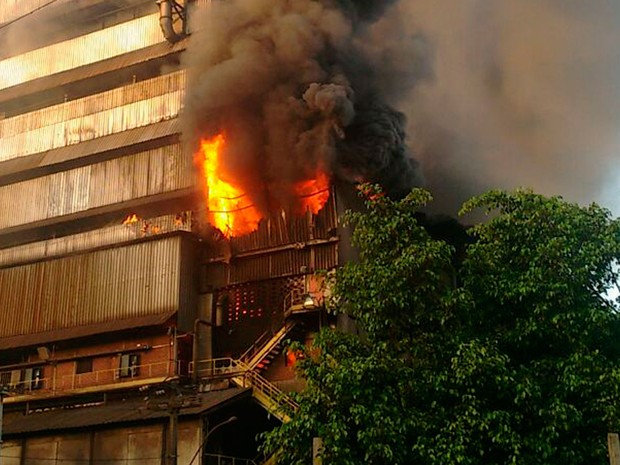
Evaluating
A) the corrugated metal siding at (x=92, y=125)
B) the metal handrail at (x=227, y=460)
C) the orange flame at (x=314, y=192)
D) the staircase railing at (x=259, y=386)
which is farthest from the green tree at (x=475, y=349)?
the corrugated metal siding at (x=92, y=125)

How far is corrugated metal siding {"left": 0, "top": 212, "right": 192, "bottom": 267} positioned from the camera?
43344 mm

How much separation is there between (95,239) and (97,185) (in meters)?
5.15

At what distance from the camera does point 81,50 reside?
5516cm

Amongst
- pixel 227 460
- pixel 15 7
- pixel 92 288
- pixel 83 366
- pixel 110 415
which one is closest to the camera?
pixel 227 460

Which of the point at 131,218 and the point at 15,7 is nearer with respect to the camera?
the point at 131,218

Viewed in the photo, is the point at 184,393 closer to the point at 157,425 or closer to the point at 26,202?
the point at 157,425

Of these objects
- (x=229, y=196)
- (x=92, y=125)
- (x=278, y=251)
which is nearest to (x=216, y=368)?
(x=278, y=251)

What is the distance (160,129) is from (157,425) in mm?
18976

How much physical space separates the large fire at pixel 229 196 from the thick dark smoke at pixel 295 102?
0.51m

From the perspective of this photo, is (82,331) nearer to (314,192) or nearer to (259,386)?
(259,386)

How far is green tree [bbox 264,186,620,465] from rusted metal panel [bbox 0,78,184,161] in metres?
27.7

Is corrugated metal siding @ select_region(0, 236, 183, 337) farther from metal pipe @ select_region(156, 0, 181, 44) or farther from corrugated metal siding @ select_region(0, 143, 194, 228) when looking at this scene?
metal pipe @ select_region(156, 0, 181, 44)

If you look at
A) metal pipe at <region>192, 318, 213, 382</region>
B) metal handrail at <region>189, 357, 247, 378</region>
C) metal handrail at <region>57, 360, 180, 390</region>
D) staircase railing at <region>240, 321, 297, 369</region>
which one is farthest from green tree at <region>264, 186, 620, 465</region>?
metal handrail at <region>57, 360, 180, 390</region>

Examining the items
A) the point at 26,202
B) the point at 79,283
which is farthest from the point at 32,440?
the point at 26,202
